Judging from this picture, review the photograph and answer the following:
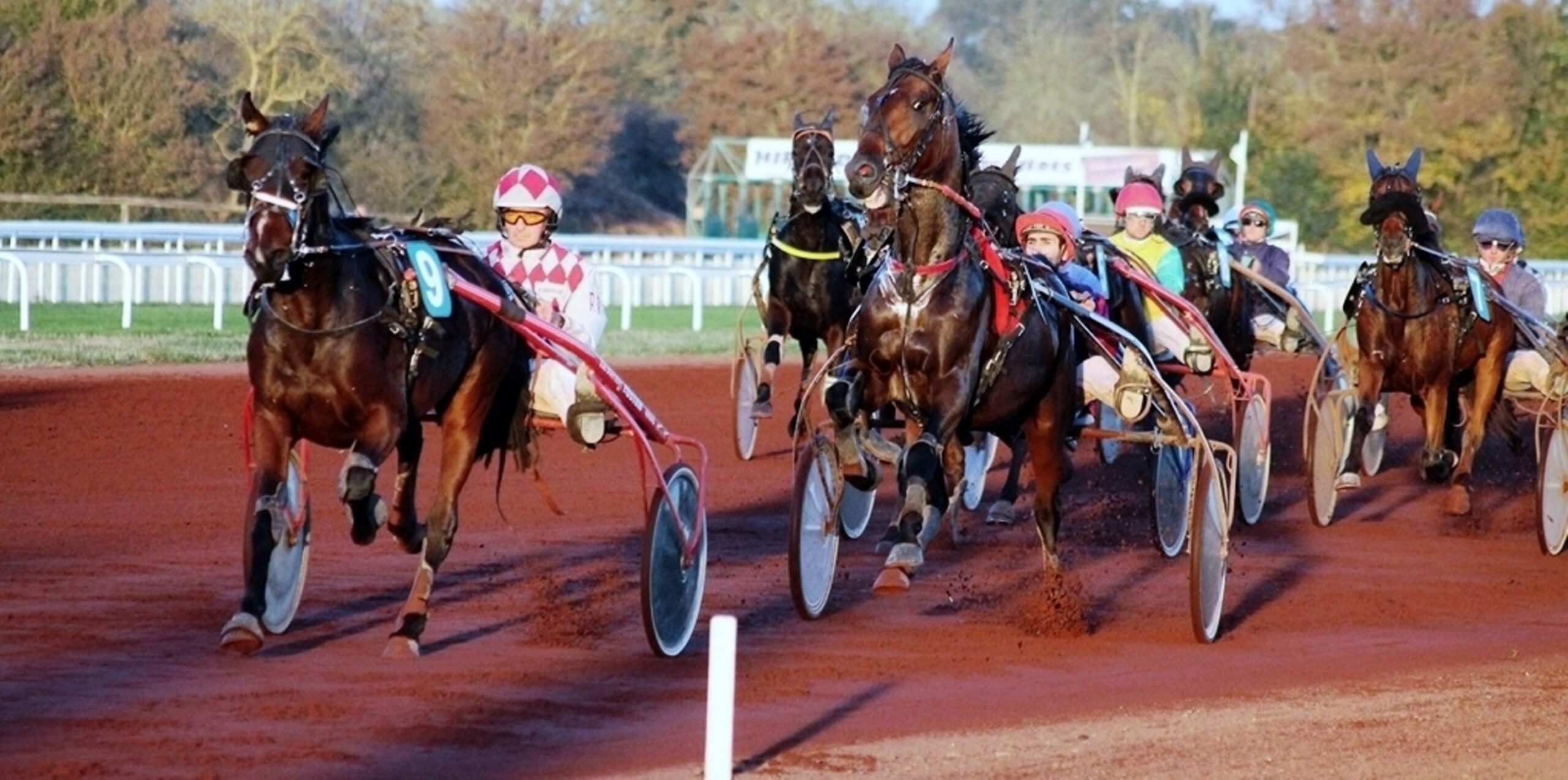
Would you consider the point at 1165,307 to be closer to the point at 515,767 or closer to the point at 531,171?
the point at 531,171

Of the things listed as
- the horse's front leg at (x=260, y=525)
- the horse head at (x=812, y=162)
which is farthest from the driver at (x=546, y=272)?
the horse head at (x=812, y=162)

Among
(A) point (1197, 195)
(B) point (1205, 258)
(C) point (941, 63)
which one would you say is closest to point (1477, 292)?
(B) point (1205, 258)

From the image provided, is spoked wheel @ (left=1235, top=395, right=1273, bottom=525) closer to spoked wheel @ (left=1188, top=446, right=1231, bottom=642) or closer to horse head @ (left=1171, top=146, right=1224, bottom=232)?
horse head @ (left=1171, top=146, right=1224, bottom=232)

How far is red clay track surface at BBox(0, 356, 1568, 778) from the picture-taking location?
6.15 meters

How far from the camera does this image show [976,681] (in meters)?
7.40

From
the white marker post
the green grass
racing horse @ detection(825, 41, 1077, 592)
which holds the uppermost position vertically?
racing horse @ detection(825, 41, 1077, 592)

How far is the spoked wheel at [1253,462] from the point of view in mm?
11547

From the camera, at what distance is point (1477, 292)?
1155 centimetres

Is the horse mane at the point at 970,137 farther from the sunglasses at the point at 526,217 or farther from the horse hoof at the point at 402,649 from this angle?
the horse hoof at the point at 402,649

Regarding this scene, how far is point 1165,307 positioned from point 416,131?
977 inches

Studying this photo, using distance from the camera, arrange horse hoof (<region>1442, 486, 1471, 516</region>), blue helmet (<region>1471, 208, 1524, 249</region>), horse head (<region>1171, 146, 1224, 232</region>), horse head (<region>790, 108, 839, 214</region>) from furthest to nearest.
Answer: horse head (<region>1171, 146, 1224, 232</region>)
horse head (<region>790, 108, 839, 214</region>)
blue helmet (<region>1471, 208, 1524, 249</region>)
horse hoof (<region>1442, 486, 1471, 516</region>)

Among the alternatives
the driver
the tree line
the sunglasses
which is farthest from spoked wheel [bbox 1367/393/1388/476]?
the tree line

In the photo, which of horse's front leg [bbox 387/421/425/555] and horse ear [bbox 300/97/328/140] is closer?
horse ear [bbox 300/97/328/140]

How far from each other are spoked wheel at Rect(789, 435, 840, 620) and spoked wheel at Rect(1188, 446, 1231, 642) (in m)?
1.25
